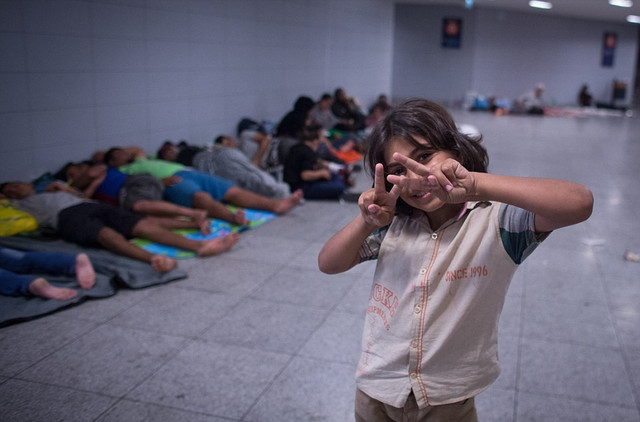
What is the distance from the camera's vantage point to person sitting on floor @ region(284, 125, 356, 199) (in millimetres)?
6266

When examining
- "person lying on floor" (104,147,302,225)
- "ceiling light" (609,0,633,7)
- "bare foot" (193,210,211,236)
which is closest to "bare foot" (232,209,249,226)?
"person lying on floor" (104,147,302,225)

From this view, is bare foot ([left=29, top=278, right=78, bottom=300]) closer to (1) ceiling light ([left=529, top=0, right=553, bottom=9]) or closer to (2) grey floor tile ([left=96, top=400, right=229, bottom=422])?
(2) grey floor tile ([left=96, top=400, right=229, bottom=422])

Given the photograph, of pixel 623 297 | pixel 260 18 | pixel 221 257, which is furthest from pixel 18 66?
pixel 623 297

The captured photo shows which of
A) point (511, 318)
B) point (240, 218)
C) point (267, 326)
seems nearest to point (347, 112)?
Result: point (240, 218)

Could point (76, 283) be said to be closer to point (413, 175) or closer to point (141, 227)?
point (141, 227)

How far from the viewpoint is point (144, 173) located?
517 centimetres

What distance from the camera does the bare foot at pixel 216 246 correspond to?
4.32 m

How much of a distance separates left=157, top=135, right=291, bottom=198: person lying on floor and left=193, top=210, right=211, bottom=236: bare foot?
4.00 ft

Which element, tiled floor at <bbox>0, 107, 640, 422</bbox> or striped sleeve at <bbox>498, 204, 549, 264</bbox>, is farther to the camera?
tiled floor at <bbox>0, 107, 640, 422</bbox>

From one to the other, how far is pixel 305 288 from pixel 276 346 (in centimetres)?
83

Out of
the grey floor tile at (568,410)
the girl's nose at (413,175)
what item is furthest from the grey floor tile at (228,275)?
the girl's nose at (413,175)

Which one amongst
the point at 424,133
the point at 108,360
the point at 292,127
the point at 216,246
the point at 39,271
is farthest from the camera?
the point at 292,127

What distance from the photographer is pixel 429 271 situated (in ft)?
4.09

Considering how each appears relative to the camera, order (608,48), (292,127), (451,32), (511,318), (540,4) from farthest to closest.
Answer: (608,48)
(451,32)
(540,4)
(292,127)
(511,318)
